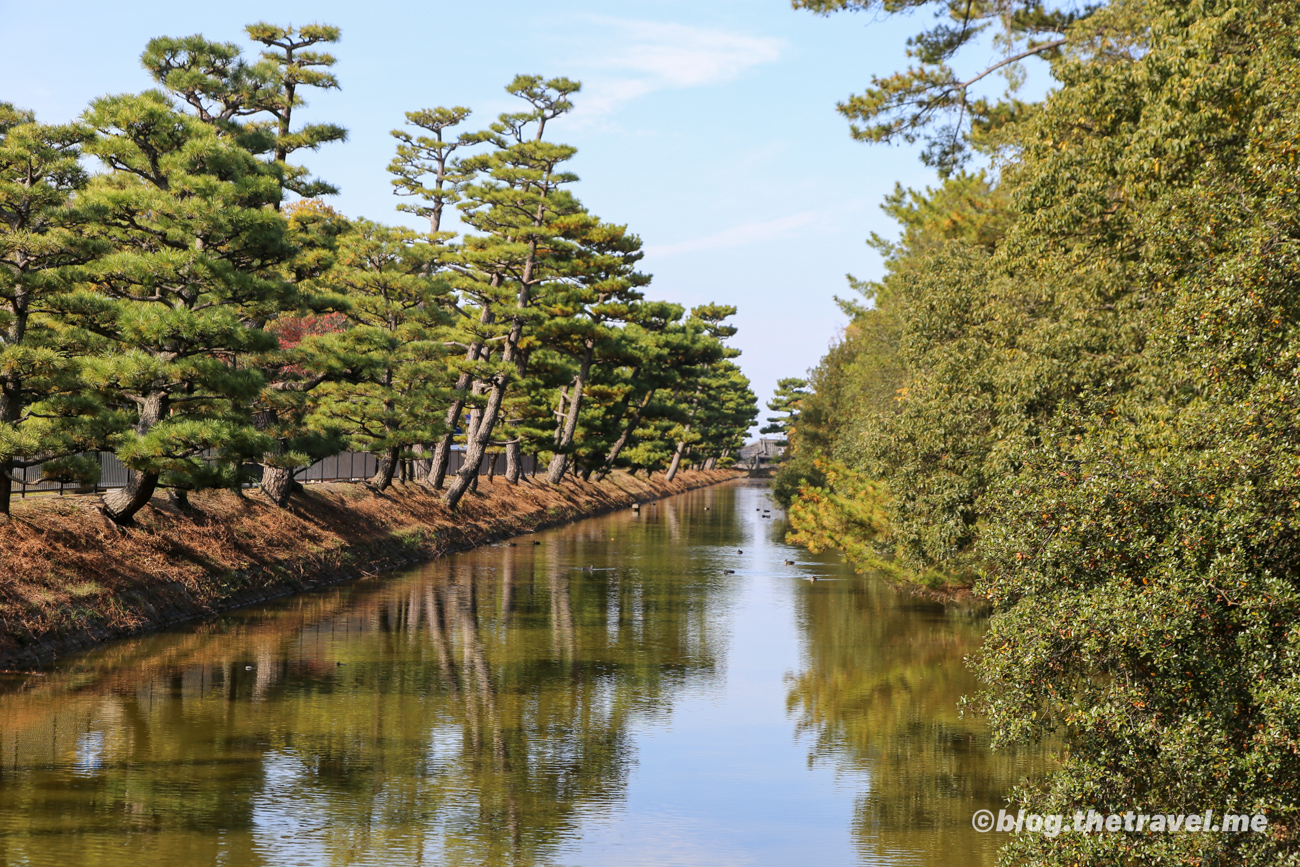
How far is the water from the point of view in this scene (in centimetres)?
1192

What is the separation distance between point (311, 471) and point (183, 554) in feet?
60.1

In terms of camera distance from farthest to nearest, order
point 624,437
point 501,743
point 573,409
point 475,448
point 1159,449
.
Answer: point 624,437 → point 573,409 → point 475,448 → point 501,743 → point 1159,449

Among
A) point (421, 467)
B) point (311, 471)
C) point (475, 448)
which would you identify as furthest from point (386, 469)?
point (421, 467)

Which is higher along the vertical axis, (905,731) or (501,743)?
(501,743)

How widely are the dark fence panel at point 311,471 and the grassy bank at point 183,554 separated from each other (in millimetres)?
1260

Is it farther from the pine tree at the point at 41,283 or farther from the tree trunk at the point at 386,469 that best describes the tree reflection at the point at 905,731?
the tree trunk at the point at 386,469

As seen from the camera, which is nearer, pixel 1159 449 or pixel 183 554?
pixel 1159 449

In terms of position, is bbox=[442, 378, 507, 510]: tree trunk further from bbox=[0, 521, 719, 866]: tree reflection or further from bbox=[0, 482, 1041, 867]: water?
bbox=[0, 521, 719, 866]: tree reflection

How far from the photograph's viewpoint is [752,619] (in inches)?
1143

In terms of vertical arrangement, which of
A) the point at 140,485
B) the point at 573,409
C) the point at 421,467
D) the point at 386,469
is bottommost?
the point at 140,485

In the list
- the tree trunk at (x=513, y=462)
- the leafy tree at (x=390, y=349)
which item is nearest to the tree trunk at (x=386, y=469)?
the leafy tree at (x=390, y=349)

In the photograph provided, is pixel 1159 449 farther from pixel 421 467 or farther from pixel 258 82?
pixel 421 467

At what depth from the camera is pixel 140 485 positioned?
80.4 ft

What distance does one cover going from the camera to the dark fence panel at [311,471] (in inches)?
1046
